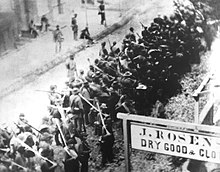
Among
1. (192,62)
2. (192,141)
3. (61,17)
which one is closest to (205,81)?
(192,62)

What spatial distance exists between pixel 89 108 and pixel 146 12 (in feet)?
2.73

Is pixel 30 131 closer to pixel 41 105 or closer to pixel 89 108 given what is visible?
pixel 41 105

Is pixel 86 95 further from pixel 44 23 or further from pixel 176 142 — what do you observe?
pixel 176 142

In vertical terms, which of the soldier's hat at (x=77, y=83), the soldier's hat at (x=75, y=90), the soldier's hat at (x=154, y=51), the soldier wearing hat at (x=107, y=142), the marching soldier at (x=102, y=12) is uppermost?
the marching soldier at (x=102, y=12)

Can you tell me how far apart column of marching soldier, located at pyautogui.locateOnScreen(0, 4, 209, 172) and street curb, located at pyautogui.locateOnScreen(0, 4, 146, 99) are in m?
0.07

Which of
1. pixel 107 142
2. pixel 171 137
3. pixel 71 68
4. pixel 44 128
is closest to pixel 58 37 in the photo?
pixel 71 68

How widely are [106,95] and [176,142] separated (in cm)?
61

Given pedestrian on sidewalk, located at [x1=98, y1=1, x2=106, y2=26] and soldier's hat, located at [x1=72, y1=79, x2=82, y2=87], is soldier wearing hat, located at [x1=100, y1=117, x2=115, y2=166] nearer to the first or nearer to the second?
soldier's hat, located at [x1=72, y1=79, x2=82, y2=87]

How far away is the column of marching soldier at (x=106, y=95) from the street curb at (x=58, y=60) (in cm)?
7

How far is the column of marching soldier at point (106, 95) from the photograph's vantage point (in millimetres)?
3863

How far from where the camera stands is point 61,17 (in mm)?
4105

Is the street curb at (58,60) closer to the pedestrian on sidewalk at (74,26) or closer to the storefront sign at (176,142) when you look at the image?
the pedestrian on sidewalk at (74,26)

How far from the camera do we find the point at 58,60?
13.8 feet

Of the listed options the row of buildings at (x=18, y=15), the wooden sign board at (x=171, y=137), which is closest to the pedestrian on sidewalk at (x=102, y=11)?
the row of buildings at (x=18, y=15)
